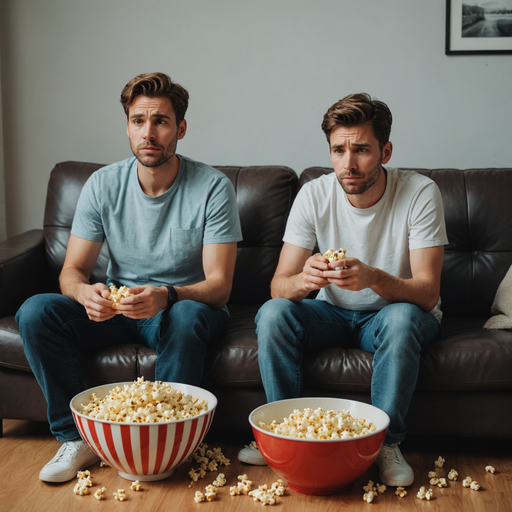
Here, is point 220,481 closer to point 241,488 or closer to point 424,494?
point 241,488

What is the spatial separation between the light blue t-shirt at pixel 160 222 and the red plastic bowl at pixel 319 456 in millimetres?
638

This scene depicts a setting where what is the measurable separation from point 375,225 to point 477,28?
126cm

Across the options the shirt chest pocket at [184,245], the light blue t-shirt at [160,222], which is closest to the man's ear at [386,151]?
the light blue t-shirt at [160,222]

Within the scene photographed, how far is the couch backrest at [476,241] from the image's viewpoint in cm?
211

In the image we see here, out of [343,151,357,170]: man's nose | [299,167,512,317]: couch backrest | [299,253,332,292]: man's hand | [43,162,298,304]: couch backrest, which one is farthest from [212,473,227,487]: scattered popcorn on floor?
[299,167,512,317]: couch backrest

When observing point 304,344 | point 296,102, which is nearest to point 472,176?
point 296,102

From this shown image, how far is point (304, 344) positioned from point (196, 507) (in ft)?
1.81

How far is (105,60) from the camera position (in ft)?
8.64

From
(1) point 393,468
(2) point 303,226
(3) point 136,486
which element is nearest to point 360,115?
(2) point 303,226

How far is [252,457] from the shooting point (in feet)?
5.40

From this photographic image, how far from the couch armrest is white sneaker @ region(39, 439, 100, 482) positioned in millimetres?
566

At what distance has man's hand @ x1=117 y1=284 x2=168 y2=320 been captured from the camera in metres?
1.55

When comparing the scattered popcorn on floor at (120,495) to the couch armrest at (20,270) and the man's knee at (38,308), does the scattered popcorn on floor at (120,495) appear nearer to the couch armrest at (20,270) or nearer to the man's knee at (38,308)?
the man's knee at (38,308)

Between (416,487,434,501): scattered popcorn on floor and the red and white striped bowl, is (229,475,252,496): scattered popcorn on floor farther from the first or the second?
(416,487,434,501): scattered popcorn on floor
